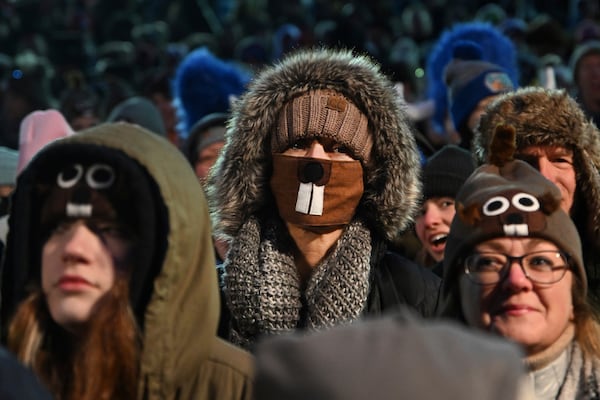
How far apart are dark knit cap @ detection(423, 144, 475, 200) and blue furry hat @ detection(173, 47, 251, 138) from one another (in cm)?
235

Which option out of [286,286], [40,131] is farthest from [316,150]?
[40,131]

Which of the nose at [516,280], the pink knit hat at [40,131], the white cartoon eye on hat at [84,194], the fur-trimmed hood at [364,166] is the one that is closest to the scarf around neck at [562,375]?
the nose at [516,280]

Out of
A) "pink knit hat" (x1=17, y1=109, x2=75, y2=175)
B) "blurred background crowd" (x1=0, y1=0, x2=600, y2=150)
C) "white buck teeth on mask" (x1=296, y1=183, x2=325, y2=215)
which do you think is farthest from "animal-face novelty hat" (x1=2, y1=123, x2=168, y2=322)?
"blurred background crowd" (x1=0, y1=0, x2=600, y2=150)

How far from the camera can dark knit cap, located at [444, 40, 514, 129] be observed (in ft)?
23.9

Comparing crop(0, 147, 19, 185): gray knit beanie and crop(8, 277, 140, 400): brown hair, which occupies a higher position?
crop(0, 147, 19, 185): gray knit beanie

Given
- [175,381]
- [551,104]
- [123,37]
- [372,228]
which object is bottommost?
[175,381]

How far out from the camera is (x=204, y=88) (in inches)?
340

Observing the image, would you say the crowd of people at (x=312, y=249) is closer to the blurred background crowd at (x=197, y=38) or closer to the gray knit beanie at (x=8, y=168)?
the gray knit beanie at (x=8, y=168)

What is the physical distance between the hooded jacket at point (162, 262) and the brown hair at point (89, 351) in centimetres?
4

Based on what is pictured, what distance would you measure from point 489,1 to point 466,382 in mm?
14362

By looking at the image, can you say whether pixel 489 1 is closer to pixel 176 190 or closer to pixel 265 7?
pixel 265 7

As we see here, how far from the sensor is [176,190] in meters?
3.62

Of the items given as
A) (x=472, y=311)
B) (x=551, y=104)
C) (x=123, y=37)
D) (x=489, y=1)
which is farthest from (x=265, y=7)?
(x=472, y=311)

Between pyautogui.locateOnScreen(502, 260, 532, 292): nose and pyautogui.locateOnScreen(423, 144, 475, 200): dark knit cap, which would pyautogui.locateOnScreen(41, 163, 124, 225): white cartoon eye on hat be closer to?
pyautogui.locateOnScreen(502, 260, 532, 292): nose
